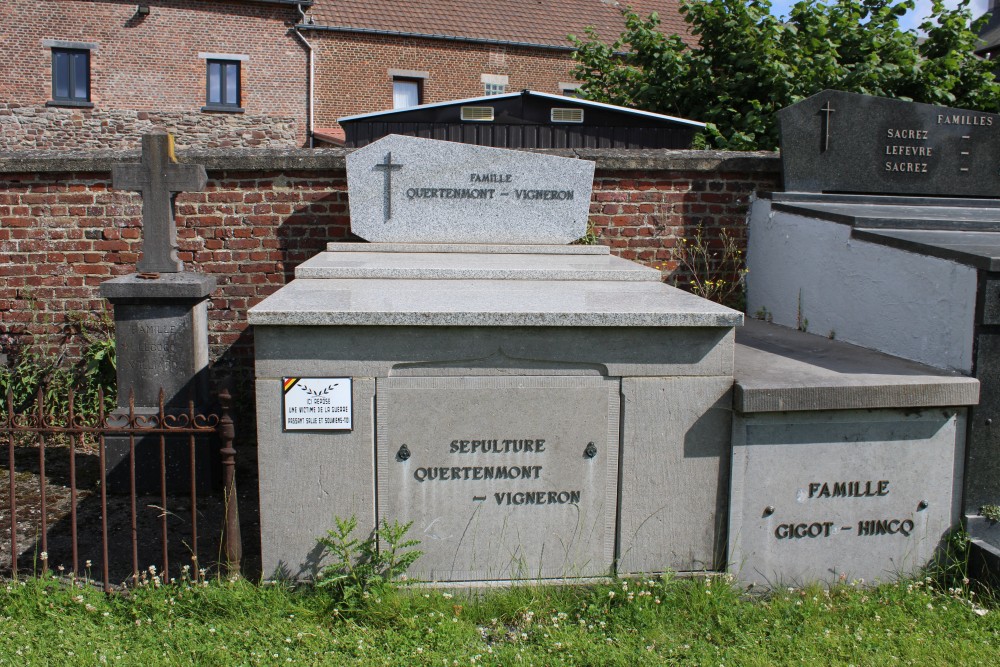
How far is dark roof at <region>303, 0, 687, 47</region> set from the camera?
75.0 feet

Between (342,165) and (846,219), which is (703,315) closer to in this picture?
(846,219)

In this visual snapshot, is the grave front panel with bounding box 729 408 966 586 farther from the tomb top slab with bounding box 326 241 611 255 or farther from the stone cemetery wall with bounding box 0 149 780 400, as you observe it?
the stone cemetery wall with bounding box 0 149 780 400

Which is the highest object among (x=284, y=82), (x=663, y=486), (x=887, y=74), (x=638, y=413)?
(x=284, y=82)

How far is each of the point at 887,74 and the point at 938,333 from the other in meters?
6.50

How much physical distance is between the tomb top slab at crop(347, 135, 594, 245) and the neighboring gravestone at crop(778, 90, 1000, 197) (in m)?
1.71

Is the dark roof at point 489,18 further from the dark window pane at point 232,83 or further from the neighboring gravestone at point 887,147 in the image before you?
the neighboring gravestone at point 887,147

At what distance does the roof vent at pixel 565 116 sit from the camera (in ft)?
37.2

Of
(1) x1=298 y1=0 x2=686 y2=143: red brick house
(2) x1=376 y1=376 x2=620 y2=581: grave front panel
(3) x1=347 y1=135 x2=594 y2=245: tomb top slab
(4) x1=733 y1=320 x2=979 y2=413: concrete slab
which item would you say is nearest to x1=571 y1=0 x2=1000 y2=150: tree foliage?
(3) x1=347 y1=135 x2=594 y2=245: tomb top slab

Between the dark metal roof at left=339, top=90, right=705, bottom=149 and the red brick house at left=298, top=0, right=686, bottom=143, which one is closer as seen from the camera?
A: the dark metal roof at left=339, top=90, right=705, bottom=149

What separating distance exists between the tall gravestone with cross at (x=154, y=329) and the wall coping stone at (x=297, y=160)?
31.2 inches

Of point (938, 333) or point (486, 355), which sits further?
point (938, 333)

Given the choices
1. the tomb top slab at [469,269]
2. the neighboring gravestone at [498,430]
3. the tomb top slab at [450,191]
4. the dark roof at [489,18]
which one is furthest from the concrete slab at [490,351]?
the dark roof at [489,18]

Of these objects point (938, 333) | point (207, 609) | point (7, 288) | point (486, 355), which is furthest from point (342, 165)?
point (938, 333)

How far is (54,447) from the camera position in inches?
258
